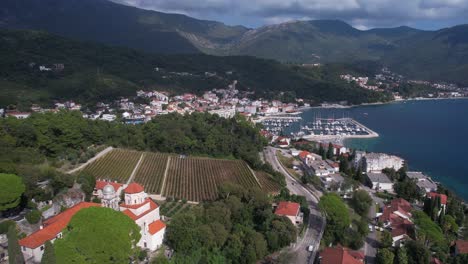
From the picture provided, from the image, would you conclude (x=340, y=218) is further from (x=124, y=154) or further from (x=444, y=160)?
(x=444, y=160)

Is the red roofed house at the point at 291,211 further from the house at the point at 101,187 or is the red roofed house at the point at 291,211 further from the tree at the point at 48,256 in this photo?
the tree at the point at 48,256

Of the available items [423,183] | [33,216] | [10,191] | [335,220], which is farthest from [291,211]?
[423,183]

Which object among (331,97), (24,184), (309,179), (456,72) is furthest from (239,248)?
(456,72)

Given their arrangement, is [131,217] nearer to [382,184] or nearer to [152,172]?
[152,172]

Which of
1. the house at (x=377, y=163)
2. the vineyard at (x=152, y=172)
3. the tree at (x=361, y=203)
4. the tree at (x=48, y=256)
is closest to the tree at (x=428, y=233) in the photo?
the tree at (x=361, y=203)

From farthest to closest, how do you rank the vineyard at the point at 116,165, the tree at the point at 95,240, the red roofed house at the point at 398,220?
the vineyard at the point at 116,165
the red roofed house at the point at 398,220
the tree at the point at 95,240

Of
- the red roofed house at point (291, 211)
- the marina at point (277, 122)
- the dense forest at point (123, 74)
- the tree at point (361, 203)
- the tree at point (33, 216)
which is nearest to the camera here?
the tree at point (33, 216)

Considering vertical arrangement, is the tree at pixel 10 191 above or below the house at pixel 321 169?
above
